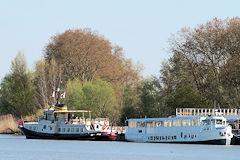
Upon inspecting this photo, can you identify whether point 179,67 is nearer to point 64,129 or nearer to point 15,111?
point 64,129

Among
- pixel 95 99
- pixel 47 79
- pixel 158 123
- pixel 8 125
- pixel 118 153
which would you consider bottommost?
pixel 118 153

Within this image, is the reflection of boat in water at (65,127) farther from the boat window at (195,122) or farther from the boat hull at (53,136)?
the boat window at (195,122)

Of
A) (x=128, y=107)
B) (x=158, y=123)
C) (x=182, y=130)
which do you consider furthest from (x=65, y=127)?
(x=182, y=130)

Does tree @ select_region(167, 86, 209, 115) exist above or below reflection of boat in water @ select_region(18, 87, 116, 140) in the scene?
above

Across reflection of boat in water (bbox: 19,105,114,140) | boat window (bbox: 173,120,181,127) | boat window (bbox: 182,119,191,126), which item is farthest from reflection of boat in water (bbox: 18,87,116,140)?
boat window (bbox: 182,119,191,126)

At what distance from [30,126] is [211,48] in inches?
1306

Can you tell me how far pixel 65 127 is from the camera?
121 metres

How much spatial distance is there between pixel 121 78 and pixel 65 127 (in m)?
35.6

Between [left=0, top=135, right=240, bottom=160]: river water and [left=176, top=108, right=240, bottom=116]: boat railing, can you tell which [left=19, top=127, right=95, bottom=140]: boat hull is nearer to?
[left=176, top=108, right=240, bottom=116]: boat railing

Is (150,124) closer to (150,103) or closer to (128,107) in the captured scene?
(150,103)

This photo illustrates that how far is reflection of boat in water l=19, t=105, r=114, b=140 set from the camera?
119m

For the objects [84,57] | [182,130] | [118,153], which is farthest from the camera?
[84,57]

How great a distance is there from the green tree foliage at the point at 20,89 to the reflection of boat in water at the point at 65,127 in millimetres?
20172

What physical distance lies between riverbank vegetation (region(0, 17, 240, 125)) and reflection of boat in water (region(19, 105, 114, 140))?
27.4 ft
